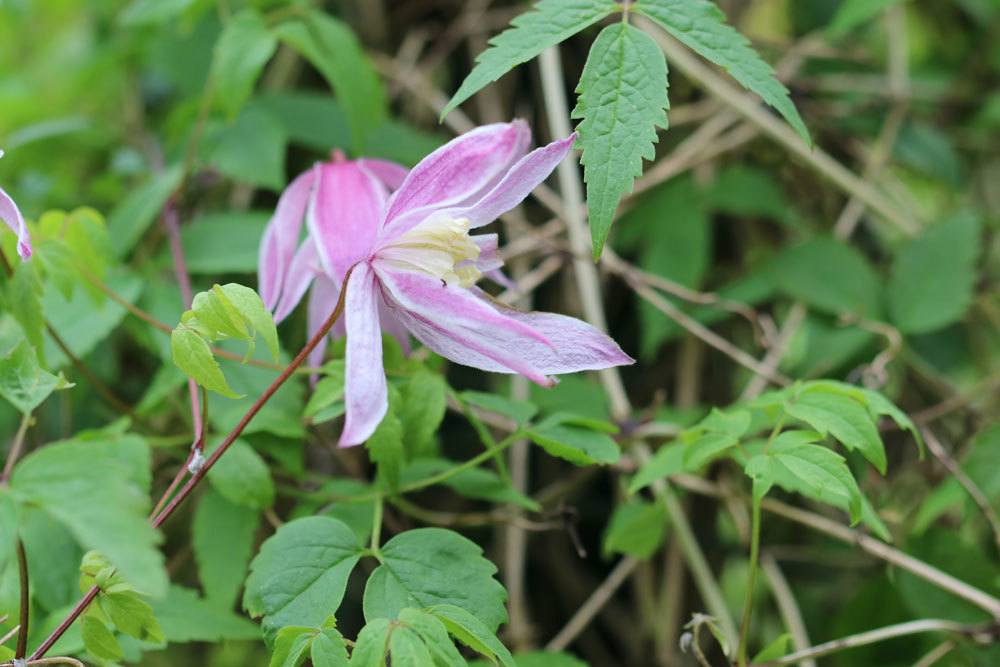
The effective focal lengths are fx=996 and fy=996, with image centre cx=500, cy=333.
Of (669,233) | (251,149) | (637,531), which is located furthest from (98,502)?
(669,233)

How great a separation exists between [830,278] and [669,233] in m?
0.21

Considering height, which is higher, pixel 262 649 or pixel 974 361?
pixel 974 361

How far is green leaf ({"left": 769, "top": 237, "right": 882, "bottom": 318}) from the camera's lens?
1208 millimetres

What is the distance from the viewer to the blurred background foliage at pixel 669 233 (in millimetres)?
1060

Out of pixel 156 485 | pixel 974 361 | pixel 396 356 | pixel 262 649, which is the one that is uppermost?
pixel 396 356

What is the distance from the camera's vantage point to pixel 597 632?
4.25ft

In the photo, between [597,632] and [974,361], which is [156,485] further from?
[974,361]

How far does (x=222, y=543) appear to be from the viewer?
0.86 m

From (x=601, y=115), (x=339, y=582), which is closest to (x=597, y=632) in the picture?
(x=339, y=582)

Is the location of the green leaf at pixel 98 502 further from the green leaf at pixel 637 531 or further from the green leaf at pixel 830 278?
the green leaf at pixel 830 278

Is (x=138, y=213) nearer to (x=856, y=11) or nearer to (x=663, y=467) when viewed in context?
(x=663, y=467)

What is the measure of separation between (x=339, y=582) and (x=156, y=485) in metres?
0.45

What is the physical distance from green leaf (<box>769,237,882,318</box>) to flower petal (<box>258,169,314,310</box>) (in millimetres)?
656

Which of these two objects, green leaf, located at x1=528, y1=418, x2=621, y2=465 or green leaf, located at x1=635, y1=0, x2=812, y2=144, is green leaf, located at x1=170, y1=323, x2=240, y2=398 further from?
green leaf, located at x1=635, y1=0, x2=812, y2=144
